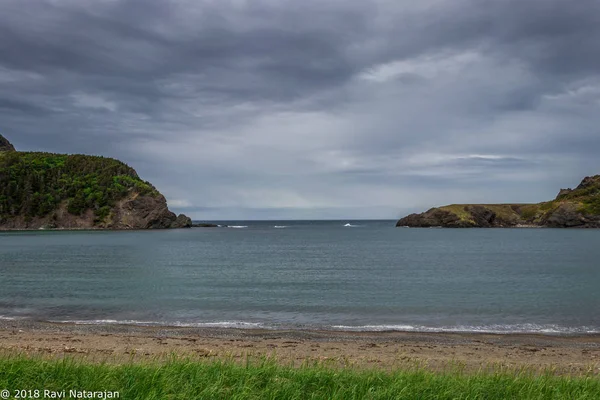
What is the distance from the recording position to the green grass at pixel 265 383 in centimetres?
898

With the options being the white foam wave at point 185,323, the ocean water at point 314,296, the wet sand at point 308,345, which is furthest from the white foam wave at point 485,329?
the white foam wave at point 185,323

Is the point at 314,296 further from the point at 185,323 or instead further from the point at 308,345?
the point at 308,345

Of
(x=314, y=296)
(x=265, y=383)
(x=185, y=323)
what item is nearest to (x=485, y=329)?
(x=314, y=296)

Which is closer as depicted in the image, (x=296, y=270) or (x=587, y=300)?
(x=587, y=300)

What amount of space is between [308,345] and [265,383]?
11849 millimetres

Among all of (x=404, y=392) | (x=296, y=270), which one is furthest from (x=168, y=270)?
(x=404, y=392)

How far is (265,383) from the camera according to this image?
33.0 feet

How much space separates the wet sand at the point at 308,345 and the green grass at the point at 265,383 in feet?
22.0

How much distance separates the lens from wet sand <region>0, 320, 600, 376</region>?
18.2 meters

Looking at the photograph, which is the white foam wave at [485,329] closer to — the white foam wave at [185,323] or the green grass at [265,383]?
the white foam wave at [185,323]

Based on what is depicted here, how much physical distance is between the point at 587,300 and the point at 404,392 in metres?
32.4

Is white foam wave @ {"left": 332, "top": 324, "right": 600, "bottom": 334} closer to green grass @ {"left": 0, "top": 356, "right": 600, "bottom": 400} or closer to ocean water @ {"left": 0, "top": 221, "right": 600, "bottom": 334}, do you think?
ocean water @ {"left": 0, "top": 221, "right": 600, "bottom": 334}

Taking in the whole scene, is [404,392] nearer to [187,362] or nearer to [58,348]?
[187,362]

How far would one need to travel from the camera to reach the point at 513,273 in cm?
5403
